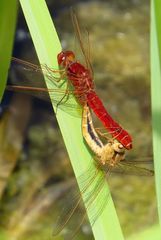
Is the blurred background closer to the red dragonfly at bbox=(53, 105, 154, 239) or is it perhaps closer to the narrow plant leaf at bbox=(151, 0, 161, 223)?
the red dragonfly at bbox=(53, 105, 154, 239)

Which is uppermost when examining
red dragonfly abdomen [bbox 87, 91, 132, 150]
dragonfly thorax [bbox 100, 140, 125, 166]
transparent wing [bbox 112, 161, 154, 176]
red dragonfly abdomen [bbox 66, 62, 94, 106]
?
red dragonfly abdomen [bbox 66, 62, 94, 106]

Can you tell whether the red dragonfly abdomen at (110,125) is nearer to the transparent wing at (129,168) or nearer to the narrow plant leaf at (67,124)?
the transparent wing at (129,168)

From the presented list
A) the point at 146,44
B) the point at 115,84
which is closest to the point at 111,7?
the point at 146,44

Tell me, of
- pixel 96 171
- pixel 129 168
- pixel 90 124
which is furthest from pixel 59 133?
pixel 96 171

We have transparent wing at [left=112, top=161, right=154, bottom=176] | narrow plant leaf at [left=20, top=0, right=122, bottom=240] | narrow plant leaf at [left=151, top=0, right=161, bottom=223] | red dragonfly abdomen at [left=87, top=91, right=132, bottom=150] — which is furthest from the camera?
transparent wing at [left=112, top=161, right=154, bottom=176]

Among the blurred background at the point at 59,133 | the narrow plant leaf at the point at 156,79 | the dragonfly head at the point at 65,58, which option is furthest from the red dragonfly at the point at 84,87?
the blurred background at the point at 59,133

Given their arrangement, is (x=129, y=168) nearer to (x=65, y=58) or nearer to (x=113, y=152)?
(x=113, y=152)

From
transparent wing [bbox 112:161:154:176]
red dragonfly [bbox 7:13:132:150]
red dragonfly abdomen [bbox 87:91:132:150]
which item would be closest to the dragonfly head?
red dragonfly [bbox 7:13:132:150]
